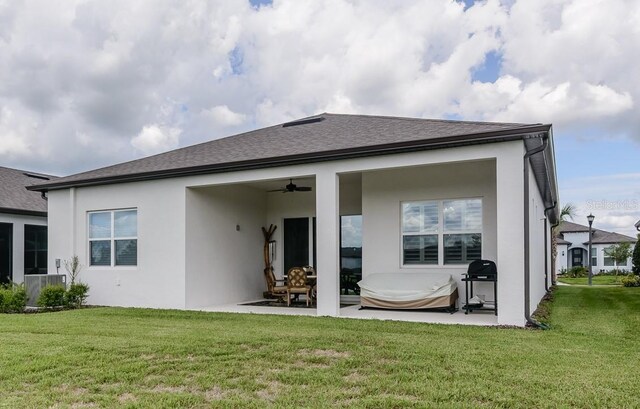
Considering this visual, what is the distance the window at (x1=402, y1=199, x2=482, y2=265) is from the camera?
33.2ft

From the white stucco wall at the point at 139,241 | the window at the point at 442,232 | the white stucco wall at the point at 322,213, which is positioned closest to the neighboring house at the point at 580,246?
the window at the point at 442,232

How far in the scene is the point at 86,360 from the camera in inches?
220

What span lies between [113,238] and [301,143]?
5133mm

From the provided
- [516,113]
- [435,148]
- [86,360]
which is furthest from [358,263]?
[516,113]

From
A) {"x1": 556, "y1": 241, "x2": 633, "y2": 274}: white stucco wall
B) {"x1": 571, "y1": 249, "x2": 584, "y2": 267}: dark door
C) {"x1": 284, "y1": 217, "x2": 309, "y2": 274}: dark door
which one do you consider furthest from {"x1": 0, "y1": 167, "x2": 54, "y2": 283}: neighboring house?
{"x1": 571, "y1": 249, "x2": 584, "y2": 267}: dark door

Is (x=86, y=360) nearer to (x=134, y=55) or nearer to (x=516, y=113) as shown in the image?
(x=134, y=55)

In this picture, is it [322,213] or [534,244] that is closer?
[322,213]

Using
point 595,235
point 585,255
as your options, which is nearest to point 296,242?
point 585,255

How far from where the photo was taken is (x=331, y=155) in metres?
9.42

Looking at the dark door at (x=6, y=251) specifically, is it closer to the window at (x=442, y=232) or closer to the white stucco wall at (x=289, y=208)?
the white stucco wall at (x=289, y=208)

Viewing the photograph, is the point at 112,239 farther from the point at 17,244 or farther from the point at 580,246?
the point at 580,246

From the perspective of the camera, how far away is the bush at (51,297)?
11.1 m

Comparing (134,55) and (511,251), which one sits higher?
(134,55)

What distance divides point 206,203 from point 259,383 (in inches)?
293
